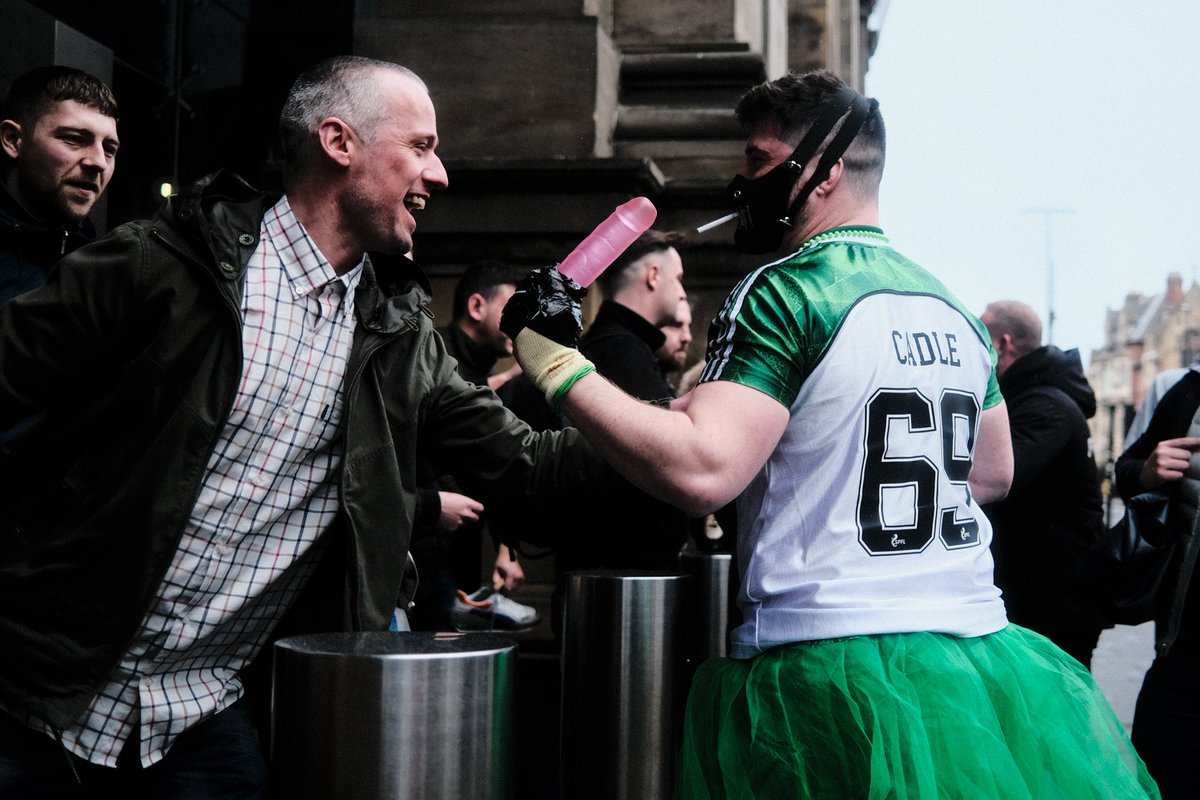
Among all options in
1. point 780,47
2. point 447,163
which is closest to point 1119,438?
point 780,47

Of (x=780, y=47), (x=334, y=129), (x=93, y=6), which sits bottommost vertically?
(x=334, y=129)

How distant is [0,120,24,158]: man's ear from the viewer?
155 inches

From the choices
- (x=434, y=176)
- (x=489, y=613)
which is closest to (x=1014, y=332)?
(x=489, y=613)

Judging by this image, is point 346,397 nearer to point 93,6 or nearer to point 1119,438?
point 93,6

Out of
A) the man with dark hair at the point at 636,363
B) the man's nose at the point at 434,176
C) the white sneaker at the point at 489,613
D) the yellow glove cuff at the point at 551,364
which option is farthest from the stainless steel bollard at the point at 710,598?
the yellow glove cuff at the point at 551,364

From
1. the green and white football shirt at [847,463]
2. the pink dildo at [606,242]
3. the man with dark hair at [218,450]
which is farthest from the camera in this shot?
the pink dildo at [606,242]

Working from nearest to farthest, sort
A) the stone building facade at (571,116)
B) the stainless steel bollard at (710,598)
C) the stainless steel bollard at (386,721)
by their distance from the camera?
the stainless steel bollard at (386,721) → the stainless steel bollard at (710,598) → the stone building facade at (571,116)

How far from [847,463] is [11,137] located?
284cm

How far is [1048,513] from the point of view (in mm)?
5527

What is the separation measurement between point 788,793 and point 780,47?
30.9 ft

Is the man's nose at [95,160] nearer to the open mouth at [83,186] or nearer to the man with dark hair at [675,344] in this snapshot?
the open mouth at [83,186]

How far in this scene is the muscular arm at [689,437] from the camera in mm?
2189

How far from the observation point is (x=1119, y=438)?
7650cm

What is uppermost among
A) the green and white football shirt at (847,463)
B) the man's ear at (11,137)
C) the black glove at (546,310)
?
the man's ear at (11,137)
